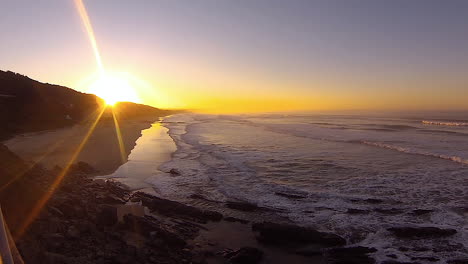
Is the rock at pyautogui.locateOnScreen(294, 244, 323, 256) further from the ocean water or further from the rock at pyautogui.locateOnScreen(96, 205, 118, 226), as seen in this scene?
the rock at pyautogui.locateOnScreen(96, 205, 118, 226)

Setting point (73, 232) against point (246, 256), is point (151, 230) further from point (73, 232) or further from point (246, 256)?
point (246, 256)

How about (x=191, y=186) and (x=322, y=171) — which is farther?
(x=322, y=171)

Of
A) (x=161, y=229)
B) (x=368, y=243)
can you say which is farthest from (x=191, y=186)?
(x=368, y=243)

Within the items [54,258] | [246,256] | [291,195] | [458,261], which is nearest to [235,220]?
[246,256]

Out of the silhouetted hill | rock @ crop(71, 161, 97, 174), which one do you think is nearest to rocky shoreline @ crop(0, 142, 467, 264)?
rock @ crop(71, 161, 97, 174)

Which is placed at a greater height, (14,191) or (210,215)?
(14,191)

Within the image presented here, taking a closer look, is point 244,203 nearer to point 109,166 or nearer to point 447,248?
point 447,248
